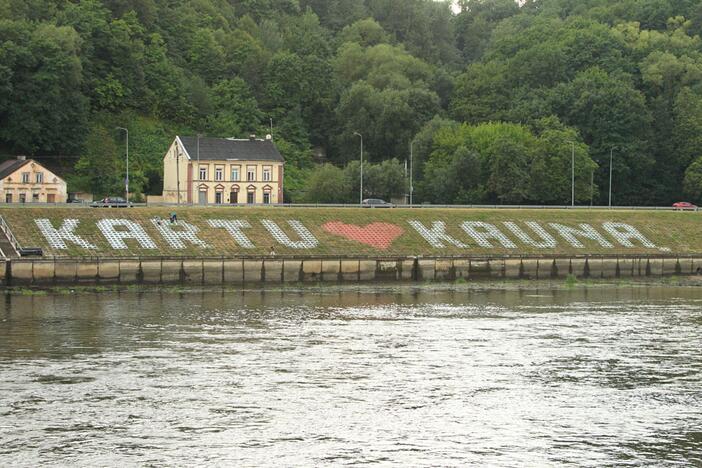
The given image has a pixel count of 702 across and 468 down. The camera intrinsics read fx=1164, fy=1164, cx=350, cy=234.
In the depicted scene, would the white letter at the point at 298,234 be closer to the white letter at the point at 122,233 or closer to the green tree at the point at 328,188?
the white letter at the point at 122,233

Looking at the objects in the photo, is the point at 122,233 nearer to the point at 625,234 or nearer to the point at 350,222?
the point at 350,222

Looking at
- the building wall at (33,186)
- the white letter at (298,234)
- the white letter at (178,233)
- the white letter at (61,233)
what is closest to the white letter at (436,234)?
the white letter at (298,234)

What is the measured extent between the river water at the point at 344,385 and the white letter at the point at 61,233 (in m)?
13.8

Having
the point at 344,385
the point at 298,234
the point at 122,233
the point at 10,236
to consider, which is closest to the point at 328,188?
the point at 298,234

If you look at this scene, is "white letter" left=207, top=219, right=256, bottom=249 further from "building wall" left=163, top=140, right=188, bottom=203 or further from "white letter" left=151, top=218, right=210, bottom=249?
"building wall" left=163, top=140, right=188, bottom=203

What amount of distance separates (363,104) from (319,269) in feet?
254

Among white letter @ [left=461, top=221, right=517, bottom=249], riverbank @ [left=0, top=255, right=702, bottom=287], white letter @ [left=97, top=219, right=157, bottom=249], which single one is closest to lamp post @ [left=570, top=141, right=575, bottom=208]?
white letter @ [left=461, top=221, right=517, bottom=249]

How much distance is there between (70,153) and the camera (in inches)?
5251

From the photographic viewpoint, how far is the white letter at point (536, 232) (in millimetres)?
98875

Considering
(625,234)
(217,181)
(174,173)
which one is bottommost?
(625,234)

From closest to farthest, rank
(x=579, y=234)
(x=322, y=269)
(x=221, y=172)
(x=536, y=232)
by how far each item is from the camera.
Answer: (x=322, y=269) → (x=536, y=232) → (x=579, y=234) → (x=221, y=172)

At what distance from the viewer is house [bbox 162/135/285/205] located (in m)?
127

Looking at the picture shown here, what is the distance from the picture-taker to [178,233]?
8881 cm

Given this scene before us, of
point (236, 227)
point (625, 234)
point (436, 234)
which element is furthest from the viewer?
point (625, 234)
